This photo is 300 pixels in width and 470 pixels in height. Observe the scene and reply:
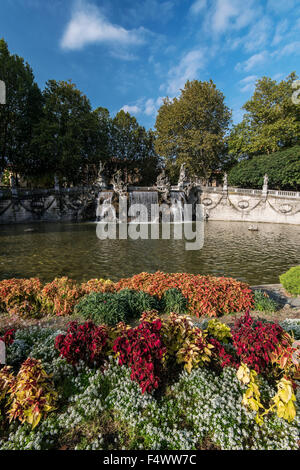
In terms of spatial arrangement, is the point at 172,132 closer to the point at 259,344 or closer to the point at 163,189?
the point at 163,189

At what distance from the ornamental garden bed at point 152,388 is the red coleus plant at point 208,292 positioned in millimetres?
1821

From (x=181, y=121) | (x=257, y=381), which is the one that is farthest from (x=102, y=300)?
(x=181, y=121)

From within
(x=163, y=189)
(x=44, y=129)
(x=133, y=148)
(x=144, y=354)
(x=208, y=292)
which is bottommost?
(x=208, y=292)

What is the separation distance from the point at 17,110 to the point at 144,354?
141 ft

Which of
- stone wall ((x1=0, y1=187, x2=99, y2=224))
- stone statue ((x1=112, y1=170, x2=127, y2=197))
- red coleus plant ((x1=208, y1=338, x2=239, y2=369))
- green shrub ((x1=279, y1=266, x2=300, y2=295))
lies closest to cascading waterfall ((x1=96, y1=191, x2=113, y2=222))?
stone wall ((x1=0, y1=187, x2=99, y2=224))

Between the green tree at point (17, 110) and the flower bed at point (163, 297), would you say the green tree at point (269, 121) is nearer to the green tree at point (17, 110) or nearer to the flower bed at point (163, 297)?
the green tree at point (17, 110)

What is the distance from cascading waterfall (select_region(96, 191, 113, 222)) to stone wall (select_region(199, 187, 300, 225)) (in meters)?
18.1

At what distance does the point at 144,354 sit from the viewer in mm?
3775

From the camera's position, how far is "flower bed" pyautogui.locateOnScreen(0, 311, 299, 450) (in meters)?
3.12

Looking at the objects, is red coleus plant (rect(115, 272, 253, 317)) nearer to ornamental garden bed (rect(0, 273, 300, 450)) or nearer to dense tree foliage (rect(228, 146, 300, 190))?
ornamental garden bed (rect(0, 273, 300, 450))

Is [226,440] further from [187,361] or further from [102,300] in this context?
[102,300]

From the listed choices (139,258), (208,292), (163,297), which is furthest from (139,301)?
(139,258)

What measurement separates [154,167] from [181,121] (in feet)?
47.7

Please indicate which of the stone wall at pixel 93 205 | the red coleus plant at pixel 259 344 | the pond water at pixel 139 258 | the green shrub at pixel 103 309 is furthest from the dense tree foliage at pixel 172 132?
the red coleus plant at pixel 259 344
